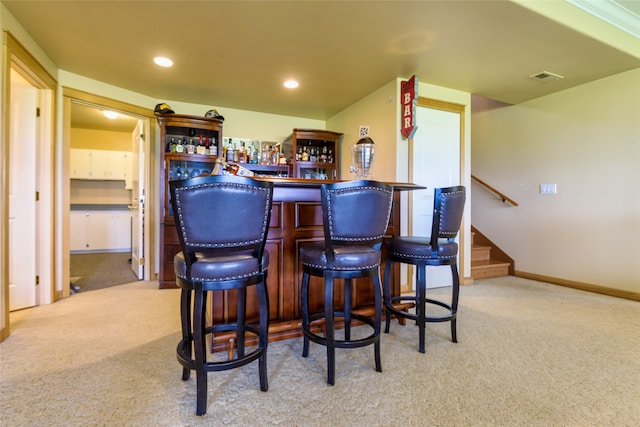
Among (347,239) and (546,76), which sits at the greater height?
(546,76)

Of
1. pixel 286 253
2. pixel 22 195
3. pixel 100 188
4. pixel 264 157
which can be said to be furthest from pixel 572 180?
pixel 100 188

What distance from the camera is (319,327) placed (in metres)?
2.14

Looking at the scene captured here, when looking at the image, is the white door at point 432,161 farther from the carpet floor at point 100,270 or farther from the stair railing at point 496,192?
the carpet floor at point 100,270

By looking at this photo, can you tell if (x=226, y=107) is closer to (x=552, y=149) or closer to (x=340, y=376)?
(x=340, y=376)

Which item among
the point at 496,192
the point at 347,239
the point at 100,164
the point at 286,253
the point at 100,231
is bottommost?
the point at 100,231

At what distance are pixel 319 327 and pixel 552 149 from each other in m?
3.87

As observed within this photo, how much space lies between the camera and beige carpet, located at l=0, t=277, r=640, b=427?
4.24 feet

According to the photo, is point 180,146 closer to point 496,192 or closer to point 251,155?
point 251,155

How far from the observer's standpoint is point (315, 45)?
2.56m

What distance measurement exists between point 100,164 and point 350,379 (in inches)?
264

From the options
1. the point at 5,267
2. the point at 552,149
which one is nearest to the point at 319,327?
the point at 5,267

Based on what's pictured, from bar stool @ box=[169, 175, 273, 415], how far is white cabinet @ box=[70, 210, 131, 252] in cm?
594

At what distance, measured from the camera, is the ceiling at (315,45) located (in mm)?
2102

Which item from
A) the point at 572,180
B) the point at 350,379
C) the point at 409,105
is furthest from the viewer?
the point at 572,180
